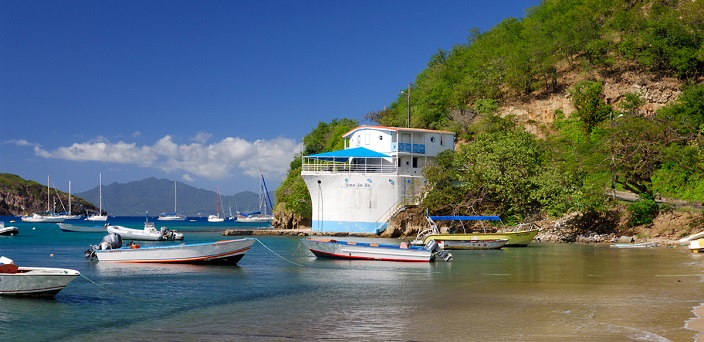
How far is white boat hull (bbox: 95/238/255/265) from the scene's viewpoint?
35.1 m

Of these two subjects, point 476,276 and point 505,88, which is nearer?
point 476,276

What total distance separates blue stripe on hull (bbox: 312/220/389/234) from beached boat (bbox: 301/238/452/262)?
20653 mm

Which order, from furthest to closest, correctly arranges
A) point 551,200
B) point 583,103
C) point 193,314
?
point 583,103
point 551,200
point 193,314

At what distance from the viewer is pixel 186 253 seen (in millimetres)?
35125

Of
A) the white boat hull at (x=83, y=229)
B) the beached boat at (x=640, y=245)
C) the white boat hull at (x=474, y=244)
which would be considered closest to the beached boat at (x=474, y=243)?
the white boat hull at (x=474, y=244)

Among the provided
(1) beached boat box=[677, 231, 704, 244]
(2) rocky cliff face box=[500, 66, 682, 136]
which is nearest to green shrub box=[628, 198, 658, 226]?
(1) beached boat box=[677, 231, 704, 244]

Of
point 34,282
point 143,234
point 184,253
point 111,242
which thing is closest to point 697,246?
point 184,253

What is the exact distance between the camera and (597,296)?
22250mm

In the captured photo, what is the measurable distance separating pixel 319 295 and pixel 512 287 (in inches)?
277

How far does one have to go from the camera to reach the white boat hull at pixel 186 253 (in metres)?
35.1

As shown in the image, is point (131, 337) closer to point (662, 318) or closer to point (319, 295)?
point (319, 295)

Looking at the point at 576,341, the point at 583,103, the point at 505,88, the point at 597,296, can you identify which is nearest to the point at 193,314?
the point at 576,341

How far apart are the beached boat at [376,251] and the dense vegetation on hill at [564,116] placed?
19519 millimetres

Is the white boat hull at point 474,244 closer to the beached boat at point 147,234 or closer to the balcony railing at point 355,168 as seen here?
the balcony railing at point 355,168
